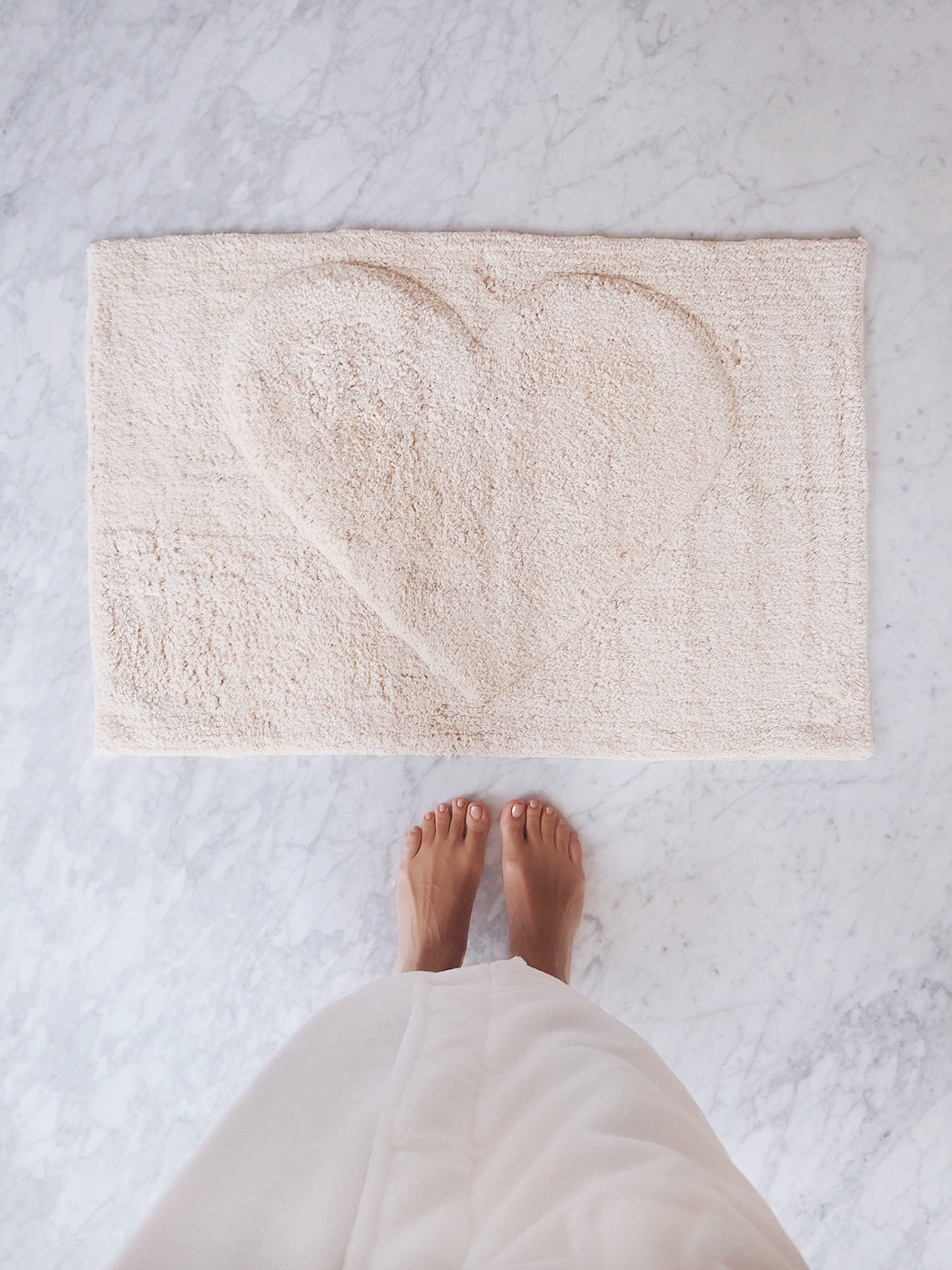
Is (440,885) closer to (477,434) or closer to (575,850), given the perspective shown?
(575,850)

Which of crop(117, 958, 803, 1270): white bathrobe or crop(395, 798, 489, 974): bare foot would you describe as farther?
crop(395, 798, 489, 974): bare foot

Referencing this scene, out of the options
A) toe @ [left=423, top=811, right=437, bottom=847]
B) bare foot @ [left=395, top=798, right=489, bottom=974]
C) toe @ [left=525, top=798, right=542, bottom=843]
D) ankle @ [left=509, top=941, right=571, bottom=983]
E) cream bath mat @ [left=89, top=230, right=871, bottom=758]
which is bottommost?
ankle @ [left=509, top=941, right=571, bottom=983]

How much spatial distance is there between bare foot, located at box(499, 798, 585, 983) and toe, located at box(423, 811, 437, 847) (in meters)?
0.08

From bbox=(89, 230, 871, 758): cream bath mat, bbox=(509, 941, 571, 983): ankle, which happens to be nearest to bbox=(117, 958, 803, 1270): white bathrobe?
bbox=(509, 941, 571, 983): ankle

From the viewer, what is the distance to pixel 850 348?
941 millimetres

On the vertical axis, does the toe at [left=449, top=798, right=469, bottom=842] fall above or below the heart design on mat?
below

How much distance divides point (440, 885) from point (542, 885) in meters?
0.12


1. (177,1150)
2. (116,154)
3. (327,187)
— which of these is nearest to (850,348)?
(327,187)

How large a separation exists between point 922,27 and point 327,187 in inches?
28.7

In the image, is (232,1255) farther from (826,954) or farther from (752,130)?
(752,130)

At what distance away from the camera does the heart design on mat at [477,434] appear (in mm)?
925

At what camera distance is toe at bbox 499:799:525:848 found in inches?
37.4

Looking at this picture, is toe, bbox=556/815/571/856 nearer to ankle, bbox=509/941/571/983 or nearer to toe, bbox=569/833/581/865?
toe, bbox=569/833/581/865

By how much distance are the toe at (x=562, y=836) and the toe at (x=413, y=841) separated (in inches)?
6.4
